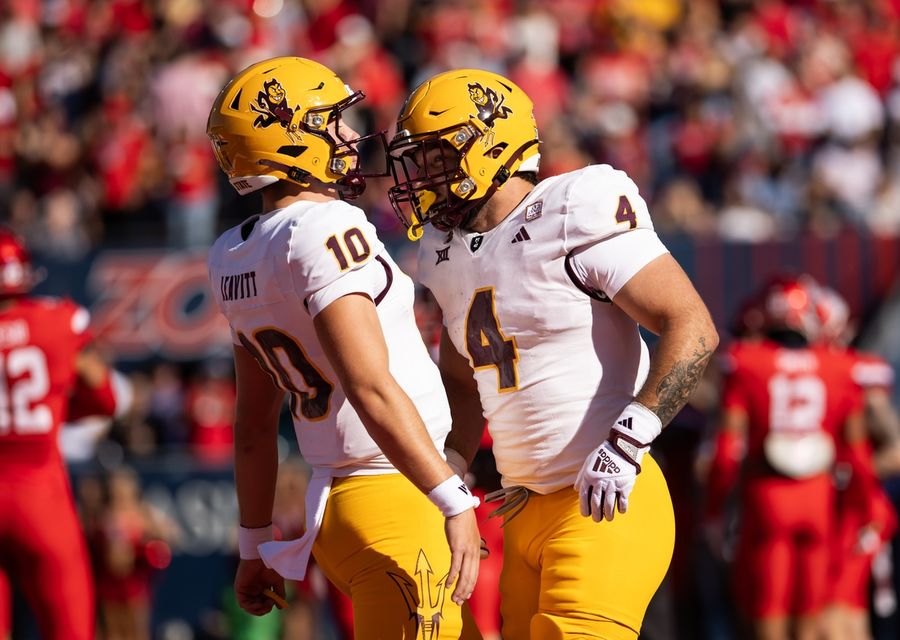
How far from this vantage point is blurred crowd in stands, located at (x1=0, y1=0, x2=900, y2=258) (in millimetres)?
10586

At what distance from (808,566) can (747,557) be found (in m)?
0.30

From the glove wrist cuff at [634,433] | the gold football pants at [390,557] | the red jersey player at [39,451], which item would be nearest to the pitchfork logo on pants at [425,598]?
the gold football pants at [390,557]

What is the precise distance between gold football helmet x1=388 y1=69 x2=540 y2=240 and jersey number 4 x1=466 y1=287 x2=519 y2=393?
0.25m

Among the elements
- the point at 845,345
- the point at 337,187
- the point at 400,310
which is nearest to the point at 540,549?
the point at 400,310

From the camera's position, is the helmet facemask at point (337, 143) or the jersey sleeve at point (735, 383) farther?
the jersey sleeve at point (735, 383)

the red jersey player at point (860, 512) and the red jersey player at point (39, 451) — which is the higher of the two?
the red jersey player at point (39, 451)

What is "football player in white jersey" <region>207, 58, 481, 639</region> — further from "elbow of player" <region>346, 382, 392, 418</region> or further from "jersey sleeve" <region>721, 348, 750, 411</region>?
"jersey sleeve" <region>721, 348, 750, 411</region>

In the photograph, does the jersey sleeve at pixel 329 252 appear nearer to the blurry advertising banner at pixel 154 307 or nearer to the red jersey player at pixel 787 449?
the red jersey player at pixel 787 449

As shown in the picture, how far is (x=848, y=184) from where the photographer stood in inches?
423

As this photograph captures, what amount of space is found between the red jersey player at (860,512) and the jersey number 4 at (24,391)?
149 inches

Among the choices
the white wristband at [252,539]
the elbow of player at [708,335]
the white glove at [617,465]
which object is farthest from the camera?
the white wristband at [252,539]

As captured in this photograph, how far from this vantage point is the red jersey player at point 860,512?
733 cm

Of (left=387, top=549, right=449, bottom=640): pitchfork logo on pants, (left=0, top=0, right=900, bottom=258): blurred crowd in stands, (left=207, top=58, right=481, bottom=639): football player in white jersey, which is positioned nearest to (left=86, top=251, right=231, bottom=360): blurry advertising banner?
(left=0, top=0, right=900, bottom=258): blurred crowd in stands

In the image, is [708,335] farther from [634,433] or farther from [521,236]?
[521,236]
